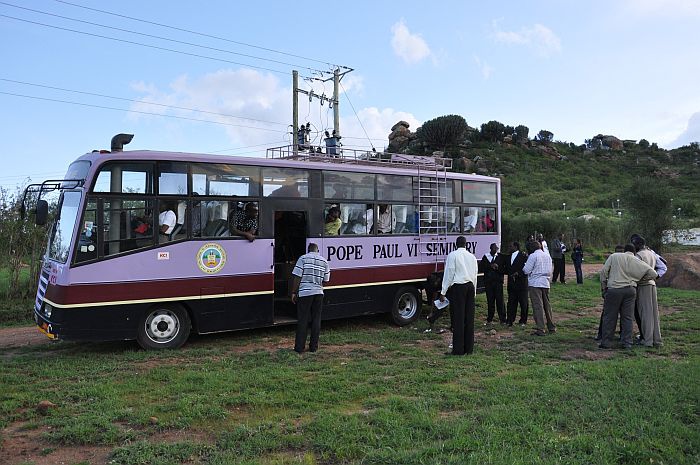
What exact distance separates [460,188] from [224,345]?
6.48 m

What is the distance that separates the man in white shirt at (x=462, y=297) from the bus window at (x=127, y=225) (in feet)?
15.3

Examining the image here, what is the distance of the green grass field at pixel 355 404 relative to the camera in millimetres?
4547

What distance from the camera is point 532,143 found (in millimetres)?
65500

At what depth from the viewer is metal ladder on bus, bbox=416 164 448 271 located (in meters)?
11.9

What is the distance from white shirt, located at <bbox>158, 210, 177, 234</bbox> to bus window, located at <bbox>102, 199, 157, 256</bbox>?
0.15 meters

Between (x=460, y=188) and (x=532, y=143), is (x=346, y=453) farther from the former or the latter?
(x=532, y=143)

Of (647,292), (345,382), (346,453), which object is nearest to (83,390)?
(345,382)

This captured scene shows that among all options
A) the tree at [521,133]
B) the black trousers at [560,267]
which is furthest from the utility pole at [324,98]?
the tree at [521,133]

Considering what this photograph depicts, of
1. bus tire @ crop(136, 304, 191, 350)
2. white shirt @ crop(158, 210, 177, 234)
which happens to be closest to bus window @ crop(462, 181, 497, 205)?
white shirt @ crop(158, 210, 177, 234)

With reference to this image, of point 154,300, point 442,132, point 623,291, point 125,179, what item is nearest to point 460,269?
point 623,291

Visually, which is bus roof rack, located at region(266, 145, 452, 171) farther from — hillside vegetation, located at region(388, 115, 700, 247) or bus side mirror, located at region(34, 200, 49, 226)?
hillside vegetation, located at region(388, 115, 700, 247)

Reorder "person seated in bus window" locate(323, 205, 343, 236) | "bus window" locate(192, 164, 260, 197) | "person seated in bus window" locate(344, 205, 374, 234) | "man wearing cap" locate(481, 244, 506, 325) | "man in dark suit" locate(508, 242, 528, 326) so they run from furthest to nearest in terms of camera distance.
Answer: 1. "man wearing cap" locate(481, 244, 506, 325)
2. "man in dark suit" locate(508, 242, 528, 326)
3. "person seated in bus window" locate(344, 205, 374, 234)
4. "person seated in bus window" locate(323, 205, 343, 236)
5. "bus window" locate(192, 164, 260, 197)

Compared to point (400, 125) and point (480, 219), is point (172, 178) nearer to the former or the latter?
point (480, 219)

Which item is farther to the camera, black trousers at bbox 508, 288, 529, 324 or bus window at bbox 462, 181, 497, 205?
bus window at bbox 462, 181, 497, 205
